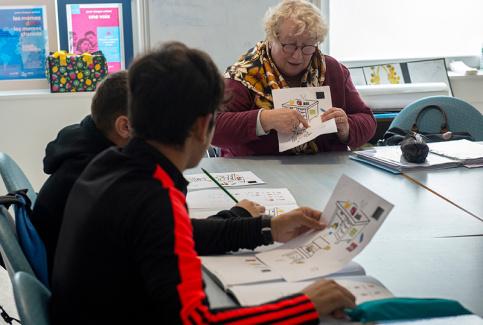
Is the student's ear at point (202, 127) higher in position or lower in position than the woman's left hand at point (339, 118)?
higher

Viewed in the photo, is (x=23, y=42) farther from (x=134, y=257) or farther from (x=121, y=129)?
(x=134, y=257)

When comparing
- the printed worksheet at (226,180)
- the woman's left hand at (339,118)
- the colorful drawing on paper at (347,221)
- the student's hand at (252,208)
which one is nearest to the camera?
the colorful drawing on paper at (347,221)

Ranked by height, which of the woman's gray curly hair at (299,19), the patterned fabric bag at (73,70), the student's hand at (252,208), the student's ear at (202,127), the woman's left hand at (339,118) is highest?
the woman's gray curly hair at (299,19)

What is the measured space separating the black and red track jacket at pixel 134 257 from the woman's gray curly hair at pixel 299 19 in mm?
1428

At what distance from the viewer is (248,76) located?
2385mm

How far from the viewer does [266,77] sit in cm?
238

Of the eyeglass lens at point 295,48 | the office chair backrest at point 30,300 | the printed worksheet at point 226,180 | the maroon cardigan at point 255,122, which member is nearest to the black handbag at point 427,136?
the maroon cardigan at point 255,122

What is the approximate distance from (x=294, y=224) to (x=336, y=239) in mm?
119

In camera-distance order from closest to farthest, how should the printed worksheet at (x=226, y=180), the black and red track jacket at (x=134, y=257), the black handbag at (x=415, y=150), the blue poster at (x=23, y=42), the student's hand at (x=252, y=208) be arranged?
the black and red track jacket at (x=134, y=257), the student's hand at (x=252, y=208), the printed worksheet at (x=226, y=180), the black handbag at (x=415, y=150), the blue poster at (x=23, y=42)

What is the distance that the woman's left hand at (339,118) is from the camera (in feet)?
7.27

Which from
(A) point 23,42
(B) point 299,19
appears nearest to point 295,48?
(B) point 299,19

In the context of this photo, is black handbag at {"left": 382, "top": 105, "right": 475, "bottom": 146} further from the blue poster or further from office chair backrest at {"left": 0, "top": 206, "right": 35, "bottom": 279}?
the blue poster

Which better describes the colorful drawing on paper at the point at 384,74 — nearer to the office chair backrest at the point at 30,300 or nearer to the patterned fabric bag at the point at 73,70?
the patterned fabric bag at the point at 73,70

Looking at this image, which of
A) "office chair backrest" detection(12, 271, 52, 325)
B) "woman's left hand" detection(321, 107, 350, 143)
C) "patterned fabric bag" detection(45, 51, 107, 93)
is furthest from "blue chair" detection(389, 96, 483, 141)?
"office chair backrest" detection(12, 271, 52, 325)
